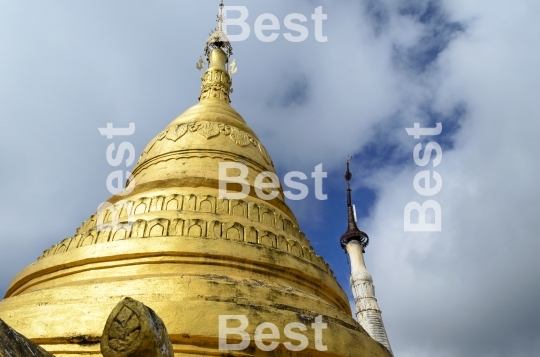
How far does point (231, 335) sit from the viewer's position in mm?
3861

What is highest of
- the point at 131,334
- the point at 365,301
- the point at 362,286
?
the point at 362,286

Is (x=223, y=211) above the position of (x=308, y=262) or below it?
above

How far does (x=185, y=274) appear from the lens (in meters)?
4.56

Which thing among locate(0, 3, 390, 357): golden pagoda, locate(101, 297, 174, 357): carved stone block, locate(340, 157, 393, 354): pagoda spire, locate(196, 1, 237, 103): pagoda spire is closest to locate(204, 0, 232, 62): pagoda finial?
locate(196, 1, 237, 103): pagoda spire

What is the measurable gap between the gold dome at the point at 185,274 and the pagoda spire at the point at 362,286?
586 inches

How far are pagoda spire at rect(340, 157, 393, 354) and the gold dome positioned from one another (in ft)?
48.9

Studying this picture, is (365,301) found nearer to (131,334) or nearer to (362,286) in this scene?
(362,286)

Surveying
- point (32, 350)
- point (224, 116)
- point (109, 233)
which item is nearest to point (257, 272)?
point (109, 233)

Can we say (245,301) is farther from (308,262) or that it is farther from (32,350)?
(32,350)

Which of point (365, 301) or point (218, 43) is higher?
point (218, 43)

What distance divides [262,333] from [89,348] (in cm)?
147

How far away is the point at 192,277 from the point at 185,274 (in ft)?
0.46

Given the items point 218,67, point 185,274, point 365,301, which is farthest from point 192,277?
point 365,301

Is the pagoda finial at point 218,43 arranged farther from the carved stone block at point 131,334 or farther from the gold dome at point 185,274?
the carved stone block at point 131,334
